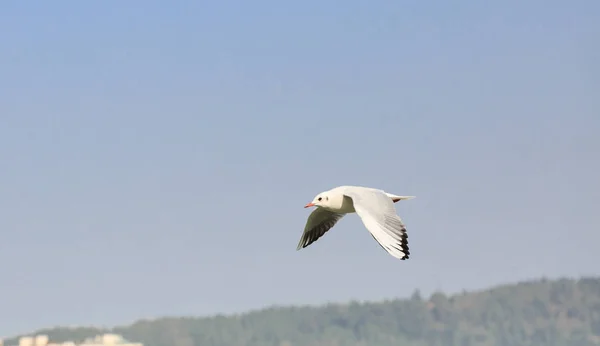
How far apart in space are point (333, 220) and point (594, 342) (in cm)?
18328

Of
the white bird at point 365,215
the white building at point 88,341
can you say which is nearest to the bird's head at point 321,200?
the white bird at point 365,215

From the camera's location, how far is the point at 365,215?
15.8 metres

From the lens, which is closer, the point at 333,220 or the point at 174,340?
the point at 333,220

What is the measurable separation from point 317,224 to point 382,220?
3814mm

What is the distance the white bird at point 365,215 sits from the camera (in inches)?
595

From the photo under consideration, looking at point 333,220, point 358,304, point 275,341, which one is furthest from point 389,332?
point 333,220

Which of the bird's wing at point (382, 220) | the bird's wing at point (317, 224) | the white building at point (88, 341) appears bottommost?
the bird's wing at point (382, 220)

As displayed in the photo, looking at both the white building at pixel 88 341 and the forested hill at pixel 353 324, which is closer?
the white building at pixel 88 341

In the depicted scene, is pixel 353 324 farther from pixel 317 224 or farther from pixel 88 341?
pixel 317 224

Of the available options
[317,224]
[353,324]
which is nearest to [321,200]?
[317,224]

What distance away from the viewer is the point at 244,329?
583ft

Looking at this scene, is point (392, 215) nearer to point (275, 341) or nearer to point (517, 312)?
point (275, 341)

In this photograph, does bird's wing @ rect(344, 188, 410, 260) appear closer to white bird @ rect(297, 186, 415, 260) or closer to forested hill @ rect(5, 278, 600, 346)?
white bird @ rect(297, 186, 415, 260)

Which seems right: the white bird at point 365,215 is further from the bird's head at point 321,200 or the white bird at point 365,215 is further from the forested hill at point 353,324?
the forested hill at point 353,324
